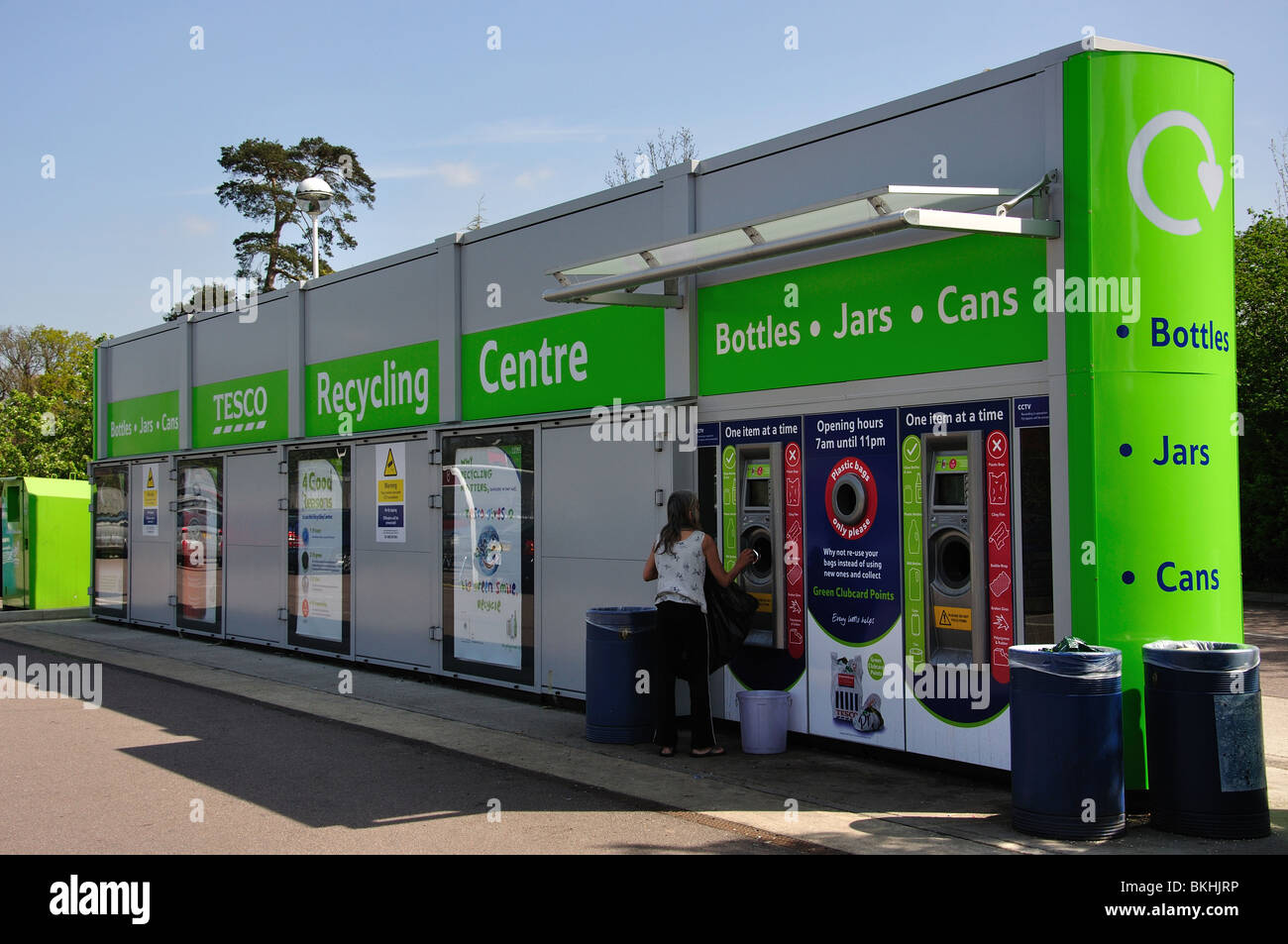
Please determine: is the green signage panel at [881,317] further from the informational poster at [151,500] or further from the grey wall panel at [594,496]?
the informational poster at [151,500]

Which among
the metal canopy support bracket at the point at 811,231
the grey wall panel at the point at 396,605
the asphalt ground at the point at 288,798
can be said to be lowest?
the asphalt ground at the point at 288,798

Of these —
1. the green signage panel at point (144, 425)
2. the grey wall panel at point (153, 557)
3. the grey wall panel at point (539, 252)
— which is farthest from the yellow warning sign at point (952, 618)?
the green signage panel at point (144, 425)

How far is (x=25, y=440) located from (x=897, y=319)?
34.2 m

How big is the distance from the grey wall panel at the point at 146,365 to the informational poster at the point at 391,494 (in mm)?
5618

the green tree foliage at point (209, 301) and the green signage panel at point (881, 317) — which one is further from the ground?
the green tree foliage at point (209, 301)

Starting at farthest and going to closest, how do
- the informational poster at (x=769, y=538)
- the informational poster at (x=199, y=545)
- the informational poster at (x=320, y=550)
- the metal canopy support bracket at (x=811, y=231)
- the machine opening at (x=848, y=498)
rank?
the informational poster at (x=199, y=545) < the informational poster at (x=320, y=550) < the informational poster at (x=769, y=538) < the machine opening at (x=848, y=498) < the metal canopy support bracket at (x=811, y=231)

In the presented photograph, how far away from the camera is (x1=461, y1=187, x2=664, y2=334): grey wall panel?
9.65 meters

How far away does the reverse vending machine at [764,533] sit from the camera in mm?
8398

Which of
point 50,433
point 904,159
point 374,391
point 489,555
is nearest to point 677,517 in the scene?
point 904,159

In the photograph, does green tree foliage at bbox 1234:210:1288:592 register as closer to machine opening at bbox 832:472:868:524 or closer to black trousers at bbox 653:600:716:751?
machine opening at bbox 832:472:868:524

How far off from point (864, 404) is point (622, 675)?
98.6 inches

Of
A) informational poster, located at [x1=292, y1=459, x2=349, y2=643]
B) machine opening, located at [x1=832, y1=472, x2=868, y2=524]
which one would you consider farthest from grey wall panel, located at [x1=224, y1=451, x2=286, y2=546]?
machine opening, located at [x1=832, y1=472, x2=868, y2=524]

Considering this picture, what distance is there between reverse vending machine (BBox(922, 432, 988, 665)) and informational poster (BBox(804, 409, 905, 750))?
25 centimetres
